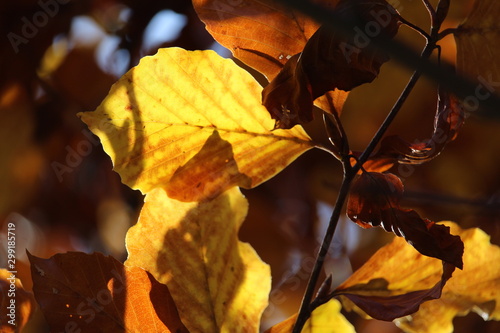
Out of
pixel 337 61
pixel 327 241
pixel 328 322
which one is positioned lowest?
pixel 328 322

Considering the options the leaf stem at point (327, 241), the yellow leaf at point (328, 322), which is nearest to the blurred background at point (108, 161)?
the yellow leaf at point (328, 322)

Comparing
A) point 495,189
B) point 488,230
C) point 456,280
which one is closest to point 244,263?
point 456,280

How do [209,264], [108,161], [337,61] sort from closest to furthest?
[337,61] → [209,264] → [108,161]

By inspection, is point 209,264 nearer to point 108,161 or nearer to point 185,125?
point 185,125

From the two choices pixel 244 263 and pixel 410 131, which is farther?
pixel 410 131

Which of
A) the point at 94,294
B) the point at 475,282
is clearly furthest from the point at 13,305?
the point at 475,282

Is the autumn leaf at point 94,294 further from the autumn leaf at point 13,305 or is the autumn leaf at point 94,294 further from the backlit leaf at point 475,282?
the backlit leaf at point 475,282

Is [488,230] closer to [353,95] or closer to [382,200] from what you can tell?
[353,95]
